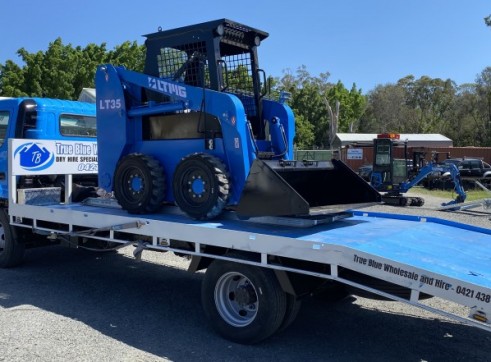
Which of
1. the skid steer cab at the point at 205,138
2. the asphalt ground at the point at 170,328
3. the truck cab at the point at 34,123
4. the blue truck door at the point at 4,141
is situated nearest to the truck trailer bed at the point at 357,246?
the skid steer cab at the point at 205,138

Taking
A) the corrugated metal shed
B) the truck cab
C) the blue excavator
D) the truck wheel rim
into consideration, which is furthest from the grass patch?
the truck wheel rim

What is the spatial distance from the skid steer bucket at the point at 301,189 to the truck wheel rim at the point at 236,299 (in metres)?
0.67

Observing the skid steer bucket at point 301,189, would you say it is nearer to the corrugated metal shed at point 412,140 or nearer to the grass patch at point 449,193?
the grass patch at point 449,193

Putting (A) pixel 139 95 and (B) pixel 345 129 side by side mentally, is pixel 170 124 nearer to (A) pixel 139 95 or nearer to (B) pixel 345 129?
(A) pixel 139 95

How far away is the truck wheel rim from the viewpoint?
4684mm

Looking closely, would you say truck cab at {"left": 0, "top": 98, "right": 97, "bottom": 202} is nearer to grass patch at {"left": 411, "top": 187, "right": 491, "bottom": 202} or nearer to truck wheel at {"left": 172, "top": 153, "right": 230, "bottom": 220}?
truck wheel at {"left": 172, "top": 153, "right": 230, "bottom": 220}

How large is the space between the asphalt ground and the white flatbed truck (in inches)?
12.9

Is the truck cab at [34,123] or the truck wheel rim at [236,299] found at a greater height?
the truck cab at [34,123]

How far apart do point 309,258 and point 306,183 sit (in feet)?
6.48

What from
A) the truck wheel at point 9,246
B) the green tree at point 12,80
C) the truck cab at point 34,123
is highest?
the green tree at point 12,80

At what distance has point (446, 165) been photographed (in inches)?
752

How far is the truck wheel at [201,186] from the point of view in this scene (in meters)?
5.30

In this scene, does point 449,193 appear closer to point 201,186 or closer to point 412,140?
point 412,140

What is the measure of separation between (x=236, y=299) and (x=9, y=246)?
169 inches
